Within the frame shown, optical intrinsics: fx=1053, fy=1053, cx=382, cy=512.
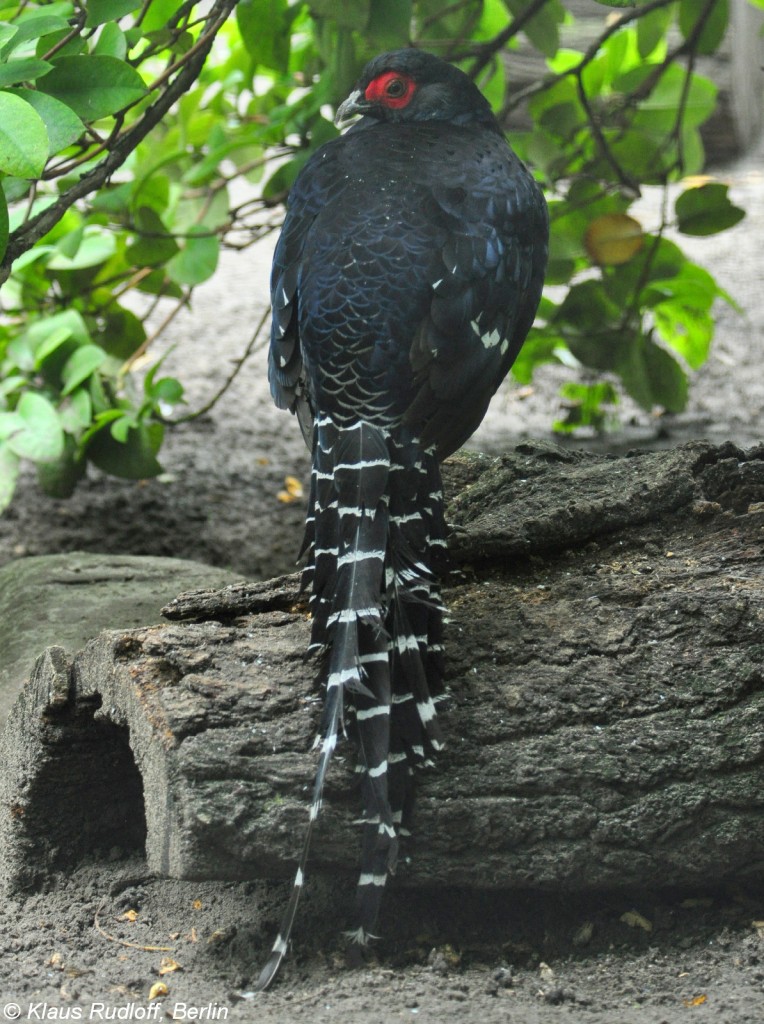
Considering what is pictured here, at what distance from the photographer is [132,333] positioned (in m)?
4.97

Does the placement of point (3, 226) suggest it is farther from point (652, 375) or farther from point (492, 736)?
point (652, 375)

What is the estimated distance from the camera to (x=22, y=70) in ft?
7.41

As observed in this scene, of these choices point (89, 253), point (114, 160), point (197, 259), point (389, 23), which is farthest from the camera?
point (89, 253)

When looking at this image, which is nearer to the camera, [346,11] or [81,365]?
[346,11]

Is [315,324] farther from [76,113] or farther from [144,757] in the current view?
[144,757]

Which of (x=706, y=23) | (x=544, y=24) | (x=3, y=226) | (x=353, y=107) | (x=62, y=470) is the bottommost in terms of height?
(x=62, y=470)

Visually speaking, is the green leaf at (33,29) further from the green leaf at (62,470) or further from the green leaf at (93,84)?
the green leaf at (62,470)

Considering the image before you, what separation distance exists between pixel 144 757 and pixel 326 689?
420 millimetres

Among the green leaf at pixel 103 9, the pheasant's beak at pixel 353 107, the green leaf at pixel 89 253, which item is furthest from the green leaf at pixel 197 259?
the green leaf at pixel 103 9

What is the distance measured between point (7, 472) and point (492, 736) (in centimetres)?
256

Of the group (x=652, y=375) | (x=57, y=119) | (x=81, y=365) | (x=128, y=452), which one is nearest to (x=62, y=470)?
(x=128, y=452)

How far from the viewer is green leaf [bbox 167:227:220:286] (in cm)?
421

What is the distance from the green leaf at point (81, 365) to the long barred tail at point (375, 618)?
2181 millimetres

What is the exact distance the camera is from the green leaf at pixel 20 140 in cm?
209
